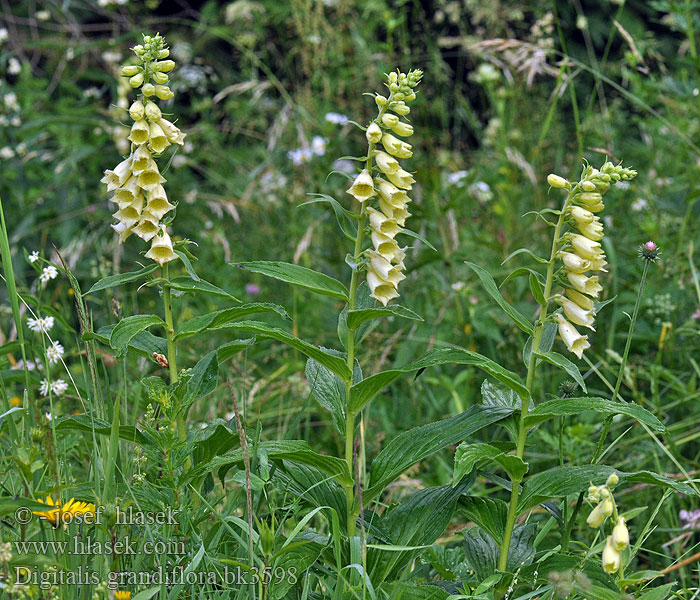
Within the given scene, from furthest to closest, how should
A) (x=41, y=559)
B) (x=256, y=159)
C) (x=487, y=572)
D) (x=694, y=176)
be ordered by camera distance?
(x=256, y=159) < (x=694, y=176) < (x=487, y=572) < (x=41, y=559)

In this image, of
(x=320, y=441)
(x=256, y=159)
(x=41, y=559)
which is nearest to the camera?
(x=41, y=559)

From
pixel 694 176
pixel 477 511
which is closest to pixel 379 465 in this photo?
pixel 477 511

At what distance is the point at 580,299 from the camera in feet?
5.37

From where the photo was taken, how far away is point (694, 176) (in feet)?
10.1

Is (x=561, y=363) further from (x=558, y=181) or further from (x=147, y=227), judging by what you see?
(x=147, y=227)

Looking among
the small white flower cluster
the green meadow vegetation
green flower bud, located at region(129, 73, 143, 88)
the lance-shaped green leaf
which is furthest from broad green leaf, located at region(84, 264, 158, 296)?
the small white flower cluster

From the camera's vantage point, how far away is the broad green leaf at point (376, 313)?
5.11ft

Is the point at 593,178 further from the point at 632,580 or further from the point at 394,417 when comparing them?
the point at 394,417

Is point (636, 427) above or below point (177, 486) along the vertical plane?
below

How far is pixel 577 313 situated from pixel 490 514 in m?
0.44

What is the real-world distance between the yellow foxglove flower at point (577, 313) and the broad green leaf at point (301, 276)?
0.44 m

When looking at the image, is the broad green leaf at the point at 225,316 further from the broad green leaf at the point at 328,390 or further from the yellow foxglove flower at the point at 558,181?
the yellow foxglove flower at the point at 558,181

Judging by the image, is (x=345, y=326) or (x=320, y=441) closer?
(x=345, y=326)

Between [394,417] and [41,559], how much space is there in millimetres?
1739
